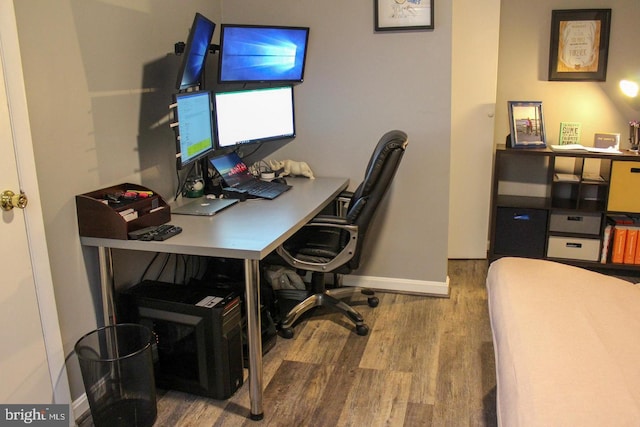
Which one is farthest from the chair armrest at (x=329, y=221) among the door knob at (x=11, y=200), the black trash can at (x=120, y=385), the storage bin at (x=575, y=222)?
the storage bin at (x=575, y=222)

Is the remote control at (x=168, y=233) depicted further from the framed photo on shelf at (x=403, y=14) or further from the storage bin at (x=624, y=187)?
the storage bin at (x=624, y=187)

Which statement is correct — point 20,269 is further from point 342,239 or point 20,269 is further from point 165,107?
point 342,239

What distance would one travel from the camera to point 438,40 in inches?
128

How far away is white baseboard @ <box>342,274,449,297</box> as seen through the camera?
3.57m

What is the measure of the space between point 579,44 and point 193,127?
8.99ft

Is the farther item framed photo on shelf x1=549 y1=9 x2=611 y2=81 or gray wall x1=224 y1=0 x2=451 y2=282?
framed photo on shelf x1=549 y1=9 x2=611 y2=81

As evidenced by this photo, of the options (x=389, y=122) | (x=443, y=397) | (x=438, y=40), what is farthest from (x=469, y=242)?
(x=443, y=397)

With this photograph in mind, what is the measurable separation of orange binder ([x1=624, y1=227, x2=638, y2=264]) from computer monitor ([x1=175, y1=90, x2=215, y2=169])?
107 inches

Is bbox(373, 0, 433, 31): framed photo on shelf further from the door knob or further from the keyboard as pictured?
the door knob

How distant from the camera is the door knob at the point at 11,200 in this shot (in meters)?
1.97

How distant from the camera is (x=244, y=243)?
2262 millimetres

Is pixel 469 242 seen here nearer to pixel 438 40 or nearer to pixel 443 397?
pixel 438 40

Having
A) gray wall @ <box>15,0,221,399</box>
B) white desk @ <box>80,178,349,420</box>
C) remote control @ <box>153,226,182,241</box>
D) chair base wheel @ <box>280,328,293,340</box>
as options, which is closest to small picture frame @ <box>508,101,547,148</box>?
white desk @ <box>80,178,349,420</box>

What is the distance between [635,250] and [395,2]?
2.23 meters
